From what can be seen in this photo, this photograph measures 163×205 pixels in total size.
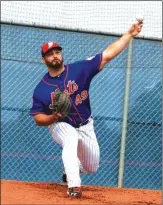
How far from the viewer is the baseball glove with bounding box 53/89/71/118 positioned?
5.69m

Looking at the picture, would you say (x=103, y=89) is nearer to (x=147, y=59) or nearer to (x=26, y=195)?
(x=147, y=59)

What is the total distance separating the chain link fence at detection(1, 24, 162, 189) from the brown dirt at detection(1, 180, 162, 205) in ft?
7.05

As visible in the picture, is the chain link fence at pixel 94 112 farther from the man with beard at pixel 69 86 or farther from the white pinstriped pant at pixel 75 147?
the man with beard at pixel 69 86

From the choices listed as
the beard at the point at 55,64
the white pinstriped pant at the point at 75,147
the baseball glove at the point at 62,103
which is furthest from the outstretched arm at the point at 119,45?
the white pinstriped pant at the point at 75,147

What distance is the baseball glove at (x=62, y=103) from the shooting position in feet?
18.7

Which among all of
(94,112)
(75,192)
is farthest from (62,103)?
(94,112)

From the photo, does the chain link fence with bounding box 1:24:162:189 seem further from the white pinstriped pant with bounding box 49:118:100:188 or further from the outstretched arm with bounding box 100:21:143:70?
the outstretched arm with bounding box 100:21:143:70

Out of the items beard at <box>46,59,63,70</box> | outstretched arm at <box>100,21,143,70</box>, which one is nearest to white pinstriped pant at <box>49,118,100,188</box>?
beard at <box>46,59,63,70</box>

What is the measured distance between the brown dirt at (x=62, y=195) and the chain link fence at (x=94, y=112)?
215cm

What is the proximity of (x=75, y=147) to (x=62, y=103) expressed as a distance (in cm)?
46

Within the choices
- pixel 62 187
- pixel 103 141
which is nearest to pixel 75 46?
pixel 103 141

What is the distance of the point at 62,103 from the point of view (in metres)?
5.68

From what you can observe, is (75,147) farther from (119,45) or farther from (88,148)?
(119,45)

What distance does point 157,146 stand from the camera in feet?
29.9
